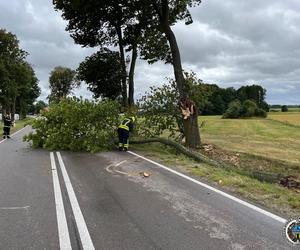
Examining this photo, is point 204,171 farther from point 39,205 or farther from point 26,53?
point 26,53

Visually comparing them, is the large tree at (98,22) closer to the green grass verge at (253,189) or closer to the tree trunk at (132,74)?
the tree trunk at (132,74)

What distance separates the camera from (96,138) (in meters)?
19.2

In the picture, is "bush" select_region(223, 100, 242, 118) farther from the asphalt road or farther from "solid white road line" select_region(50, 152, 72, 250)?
"solid white road line" select_region(50, 152, 72, 250)

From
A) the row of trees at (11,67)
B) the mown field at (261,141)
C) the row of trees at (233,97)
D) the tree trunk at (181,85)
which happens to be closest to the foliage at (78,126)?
the tree trunk at (181,85)

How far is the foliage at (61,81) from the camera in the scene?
308 ft

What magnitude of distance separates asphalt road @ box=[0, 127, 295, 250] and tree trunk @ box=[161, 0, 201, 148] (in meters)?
7.95

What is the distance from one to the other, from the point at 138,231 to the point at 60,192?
11.1 ft

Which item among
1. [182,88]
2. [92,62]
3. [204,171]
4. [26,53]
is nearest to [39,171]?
[204,171]

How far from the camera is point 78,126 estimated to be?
64.3 ft

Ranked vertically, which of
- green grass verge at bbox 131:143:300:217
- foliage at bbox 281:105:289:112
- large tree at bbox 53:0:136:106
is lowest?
green grass verge at bbox 131:143:300:217

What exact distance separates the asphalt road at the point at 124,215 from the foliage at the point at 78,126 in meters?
7.25

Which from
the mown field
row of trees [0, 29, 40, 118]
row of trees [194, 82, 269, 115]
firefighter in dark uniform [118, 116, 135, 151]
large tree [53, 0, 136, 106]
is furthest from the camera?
row of trees [194, 82, 269, 115]

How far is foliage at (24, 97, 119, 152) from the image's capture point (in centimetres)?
1931

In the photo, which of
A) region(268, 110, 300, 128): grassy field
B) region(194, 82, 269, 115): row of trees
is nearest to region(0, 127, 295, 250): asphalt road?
region(268, 110, 300, 128): grassy field
